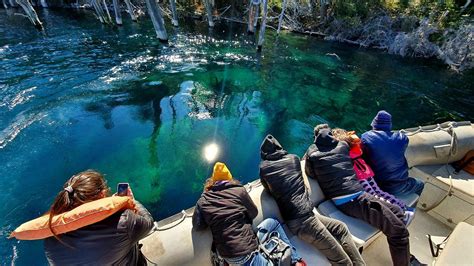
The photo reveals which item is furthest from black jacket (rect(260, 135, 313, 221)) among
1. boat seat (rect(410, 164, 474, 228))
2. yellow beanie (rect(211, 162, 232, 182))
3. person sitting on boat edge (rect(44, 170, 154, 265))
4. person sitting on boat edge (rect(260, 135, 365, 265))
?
boat seat (rect(410, 164, 474, 228))

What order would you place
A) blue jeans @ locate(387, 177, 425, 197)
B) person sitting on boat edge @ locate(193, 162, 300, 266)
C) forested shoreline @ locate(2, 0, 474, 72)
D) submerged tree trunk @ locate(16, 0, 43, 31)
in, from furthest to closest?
1. submerged tree trunk @ locate(16, 0, 43, 31)
2. forested shoreline @ locate(2, 0, 474, 72)
3. blue jeans @ locate(387, 177, 425, 197)
4. person sitting on boat edge @ locate(193, 162, 300, 266)

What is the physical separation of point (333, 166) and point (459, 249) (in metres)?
1.57

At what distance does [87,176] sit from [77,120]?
268 inches

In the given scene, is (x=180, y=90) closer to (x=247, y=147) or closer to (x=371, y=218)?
(x=247, y=147)

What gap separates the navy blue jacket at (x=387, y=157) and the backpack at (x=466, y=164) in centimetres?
186

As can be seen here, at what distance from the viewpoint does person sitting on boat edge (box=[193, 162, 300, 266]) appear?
260 cm

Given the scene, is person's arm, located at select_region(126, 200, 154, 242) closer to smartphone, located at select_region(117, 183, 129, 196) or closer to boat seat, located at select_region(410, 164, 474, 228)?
smartphone, located at select_region(117, 183, 129, 196)

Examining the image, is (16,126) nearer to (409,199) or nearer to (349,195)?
(349,195)

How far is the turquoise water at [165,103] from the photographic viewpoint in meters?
5.86

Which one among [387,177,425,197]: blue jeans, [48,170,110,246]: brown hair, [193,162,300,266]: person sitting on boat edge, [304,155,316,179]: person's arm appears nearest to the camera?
[48,170,110,246]: brown hair

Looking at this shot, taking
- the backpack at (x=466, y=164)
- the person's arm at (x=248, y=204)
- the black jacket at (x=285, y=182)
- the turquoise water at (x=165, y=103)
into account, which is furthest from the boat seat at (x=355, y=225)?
the backpack at (x=466, y=164)

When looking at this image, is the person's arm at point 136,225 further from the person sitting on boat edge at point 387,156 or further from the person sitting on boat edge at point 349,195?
the person sitting on boat edge at point 387,156

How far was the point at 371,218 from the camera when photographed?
10.5ft

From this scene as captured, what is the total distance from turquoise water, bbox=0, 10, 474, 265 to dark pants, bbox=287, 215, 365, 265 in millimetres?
2885
